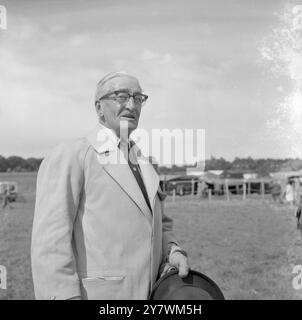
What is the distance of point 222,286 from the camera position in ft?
14.1

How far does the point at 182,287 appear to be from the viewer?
1505mm

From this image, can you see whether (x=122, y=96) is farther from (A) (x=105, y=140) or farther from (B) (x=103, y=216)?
(B) (x=103, y=216)

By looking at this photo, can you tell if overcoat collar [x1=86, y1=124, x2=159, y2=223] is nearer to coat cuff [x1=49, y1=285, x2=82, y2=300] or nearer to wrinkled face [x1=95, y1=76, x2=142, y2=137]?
wrinkled face [x1=95, y1=76, x2=142, y2=137]

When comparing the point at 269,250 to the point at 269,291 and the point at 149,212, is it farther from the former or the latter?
the point at 149,212

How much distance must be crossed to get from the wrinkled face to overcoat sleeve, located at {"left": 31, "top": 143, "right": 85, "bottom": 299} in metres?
0.21

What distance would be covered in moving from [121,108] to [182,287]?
66cm

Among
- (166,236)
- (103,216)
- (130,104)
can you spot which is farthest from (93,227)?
(130,104)

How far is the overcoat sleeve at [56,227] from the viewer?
4.71 feet

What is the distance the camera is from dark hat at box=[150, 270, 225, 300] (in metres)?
1.50

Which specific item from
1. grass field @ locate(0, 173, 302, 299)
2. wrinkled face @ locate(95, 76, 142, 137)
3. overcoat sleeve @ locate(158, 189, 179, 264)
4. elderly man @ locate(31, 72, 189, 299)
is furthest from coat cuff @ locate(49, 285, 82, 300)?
grass field @ locate(0, 173, 302, 299)
